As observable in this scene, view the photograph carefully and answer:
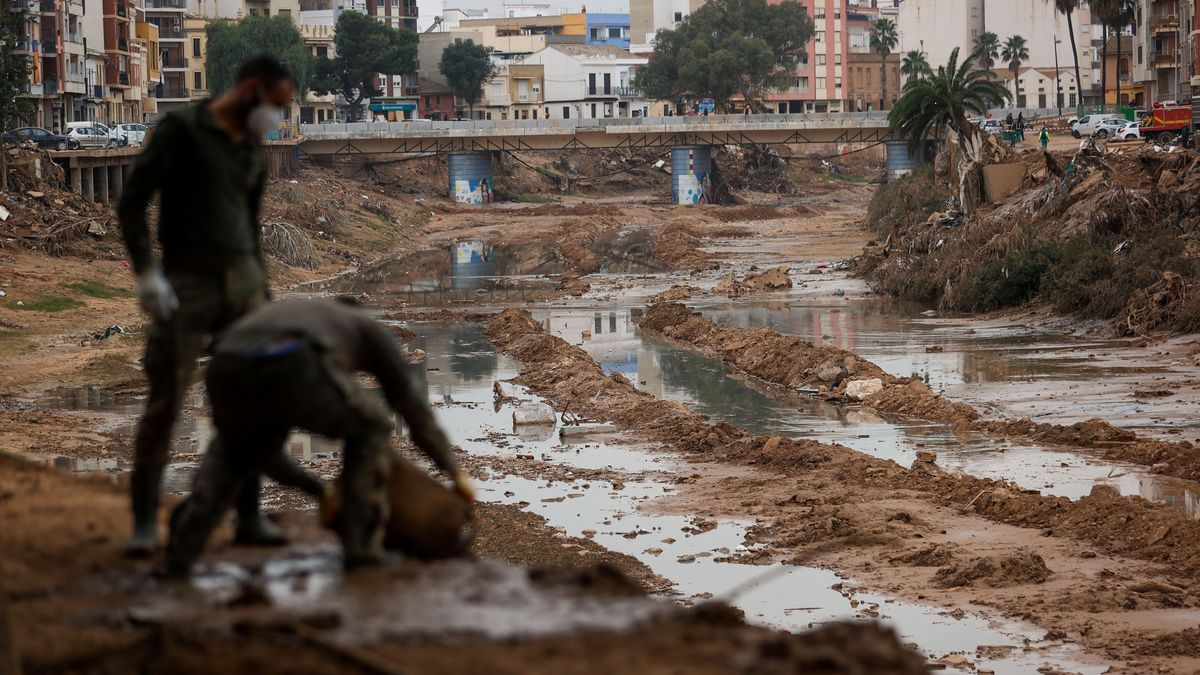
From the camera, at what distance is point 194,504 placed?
6.36 meters

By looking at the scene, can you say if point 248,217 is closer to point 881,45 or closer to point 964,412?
point 964,412

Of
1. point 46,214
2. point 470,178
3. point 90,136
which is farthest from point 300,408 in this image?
point 470,178

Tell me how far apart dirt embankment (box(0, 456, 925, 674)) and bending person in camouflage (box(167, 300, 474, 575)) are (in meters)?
0.21

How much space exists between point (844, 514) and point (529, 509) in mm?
3233

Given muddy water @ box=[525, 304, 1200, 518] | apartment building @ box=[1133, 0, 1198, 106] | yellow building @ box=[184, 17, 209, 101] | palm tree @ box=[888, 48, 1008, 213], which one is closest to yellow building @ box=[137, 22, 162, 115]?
yellow building @ box=[184, 17, 209, 101]

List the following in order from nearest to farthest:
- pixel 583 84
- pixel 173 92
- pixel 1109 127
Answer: pixel 1109 127 < pixel 173 92 < pixel 583 84

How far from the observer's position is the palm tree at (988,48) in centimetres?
11812

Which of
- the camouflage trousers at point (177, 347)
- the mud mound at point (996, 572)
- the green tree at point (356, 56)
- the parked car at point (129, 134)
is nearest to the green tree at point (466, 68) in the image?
the green tree at point (356, 56)

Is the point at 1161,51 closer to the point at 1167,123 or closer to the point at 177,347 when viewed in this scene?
the point at 1167,123

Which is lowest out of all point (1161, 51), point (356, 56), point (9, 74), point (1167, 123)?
point (1167, 123)

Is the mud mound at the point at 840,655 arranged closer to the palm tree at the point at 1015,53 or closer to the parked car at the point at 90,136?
the parked car at the point at 90,136

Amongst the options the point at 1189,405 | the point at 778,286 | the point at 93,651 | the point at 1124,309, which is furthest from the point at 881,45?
the point at 93,651

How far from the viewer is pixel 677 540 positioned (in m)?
15.9

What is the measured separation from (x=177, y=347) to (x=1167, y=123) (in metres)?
58.3
